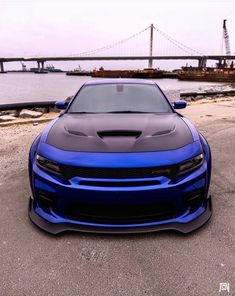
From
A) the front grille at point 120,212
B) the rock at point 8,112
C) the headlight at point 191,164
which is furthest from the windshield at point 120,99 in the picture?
the rock at point 8,112

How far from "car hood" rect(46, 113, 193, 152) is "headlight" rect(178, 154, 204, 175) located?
16 cm

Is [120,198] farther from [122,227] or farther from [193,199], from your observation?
[193,199]

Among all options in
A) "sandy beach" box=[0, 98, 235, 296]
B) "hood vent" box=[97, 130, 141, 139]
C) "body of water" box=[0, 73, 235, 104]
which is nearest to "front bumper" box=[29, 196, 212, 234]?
"sandy beach" box=[0, 98, 235, 296]

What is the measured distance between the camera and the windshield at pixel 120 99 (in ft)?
12.3

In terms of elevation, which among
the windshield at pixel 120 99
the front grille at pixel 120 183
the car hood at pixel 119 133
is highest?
the windshield at pixel 120 99

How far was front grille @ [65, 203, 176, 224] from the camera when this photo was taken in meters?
2.48

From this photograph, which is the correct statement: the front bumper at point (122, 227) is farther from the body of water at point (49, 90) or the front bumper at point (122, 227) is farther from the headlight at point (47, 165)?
the body of water at point (49, 90)

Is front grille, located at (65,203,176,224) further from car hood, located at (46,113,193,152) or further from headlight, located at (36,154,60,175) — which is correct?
car hood, located at (46,113,193,152)

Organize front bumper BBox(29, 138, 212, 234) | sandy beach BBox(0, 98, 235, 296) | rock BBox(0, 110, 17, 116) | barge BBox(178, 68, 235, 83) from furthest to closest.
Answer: barge BBox(178, 68, 235, 83), rock BBox(0, 110, 17, 116), front bumper BBox(29, 138, 212, 234), sandy beach BBox(0, 98, 235, 296)

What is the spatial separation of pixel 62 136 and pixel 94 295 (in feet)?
4.65

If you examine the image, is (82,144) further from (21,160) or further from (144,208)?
(21,160)

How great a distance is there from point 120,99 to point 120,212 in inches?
74.1

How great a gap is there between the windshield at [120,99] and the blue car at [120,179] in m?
0.78

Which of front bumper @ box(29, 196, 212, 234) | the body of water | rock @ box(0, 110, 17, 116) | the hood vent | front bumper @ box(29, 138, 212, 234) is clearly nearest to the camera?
front bumper @ box(29, 138, 212, 234)
